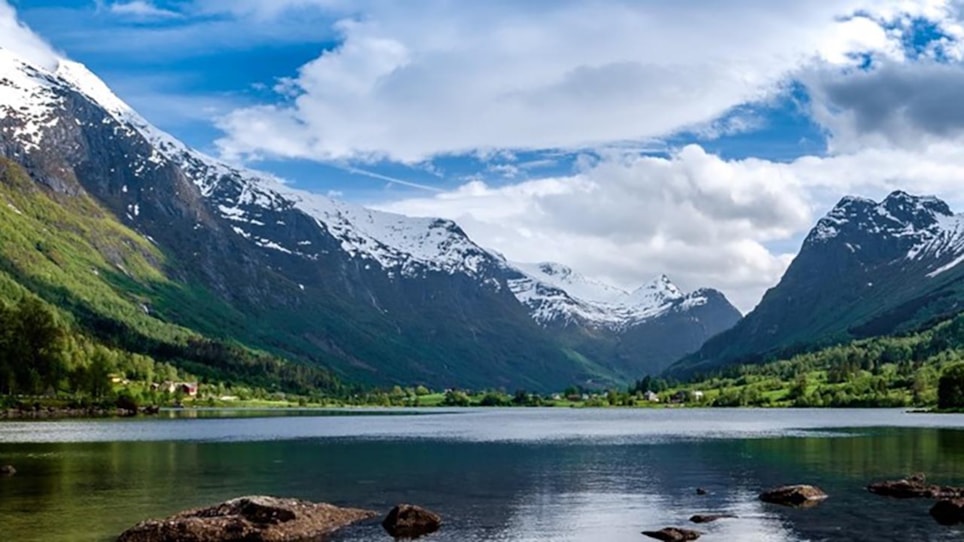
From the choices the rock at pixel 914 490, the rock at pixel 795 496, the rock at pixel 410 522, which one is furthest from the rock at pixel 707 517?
the rock at pixel 914 490

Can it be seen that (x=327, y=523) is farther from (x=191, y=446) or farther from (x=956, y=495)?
(x=191, y=446)

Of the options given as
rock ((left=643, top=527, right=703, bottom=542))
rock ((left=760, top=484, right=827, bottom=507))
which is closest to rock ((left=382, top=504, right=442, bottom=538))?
rock ((left=643, top=527, right=703, bottom=542))

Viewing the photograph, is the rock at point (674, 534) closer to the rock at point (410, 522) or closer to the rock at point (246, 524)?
the rock at point (410, 522)

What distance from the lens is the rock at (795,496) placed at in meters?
77.1

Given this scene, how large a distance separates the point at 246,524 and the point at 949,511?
47227 millimetres

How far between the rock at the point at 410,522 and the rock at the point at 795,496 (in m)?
28.6

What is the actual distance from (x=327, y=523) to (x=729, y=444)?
319 ft

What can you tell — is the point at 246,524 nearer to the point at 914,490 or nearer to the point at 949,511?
the point at 949,511

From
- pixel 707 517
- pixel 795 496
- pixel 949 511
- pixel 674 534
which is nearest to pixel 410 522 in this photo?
pixel 674 534

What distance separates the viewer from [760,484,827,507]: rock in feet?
253

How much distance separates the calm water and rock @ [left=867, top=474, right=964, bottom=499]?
234 cm

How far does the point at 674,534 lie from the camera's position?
2413 inches

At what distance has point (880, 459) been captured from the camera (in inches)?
4535

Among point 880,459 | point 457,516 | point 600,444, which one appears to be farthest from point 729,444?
point 457,516
